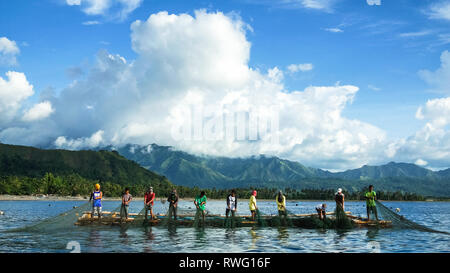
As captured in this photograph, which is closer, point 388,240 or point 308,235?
point 388,240

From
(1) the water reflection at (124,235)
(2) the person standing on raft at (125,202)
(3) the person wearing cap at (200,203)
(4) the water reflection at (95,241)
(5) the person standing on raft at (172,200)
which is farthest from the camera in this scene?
(2) the person standing on raft at (125,202)

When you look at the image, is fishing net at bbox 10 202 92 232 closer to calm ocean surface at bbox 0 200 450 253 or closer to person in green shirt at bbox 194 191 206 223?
calm ocean surface at bbox 0 200 450 253

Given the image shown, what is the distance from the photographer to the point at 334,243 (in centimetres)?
2930

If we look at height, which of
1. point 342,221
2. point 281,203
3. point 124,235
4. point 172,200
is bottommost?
point 124,235

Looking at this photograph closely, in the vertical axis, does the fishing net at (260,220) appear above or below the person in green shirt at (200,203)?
below

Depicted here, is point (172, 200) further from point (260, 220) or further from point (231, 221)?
point (260, 220)

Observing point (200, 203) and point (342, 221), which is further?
point (342, 221)

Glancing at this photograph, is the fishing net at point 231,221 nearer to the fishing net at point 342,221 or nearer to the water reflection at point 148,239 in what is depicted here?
the water reflection at point 148,239

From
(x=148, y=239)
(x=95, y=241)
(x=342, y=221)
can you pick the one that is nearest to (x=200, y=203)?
(x=148, y=239)

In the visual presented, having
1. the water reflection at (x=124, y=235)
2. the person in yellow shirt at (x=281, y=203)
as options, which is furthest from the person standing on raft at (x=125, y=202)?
the person in yellow shirt at (x=281, y=203)
